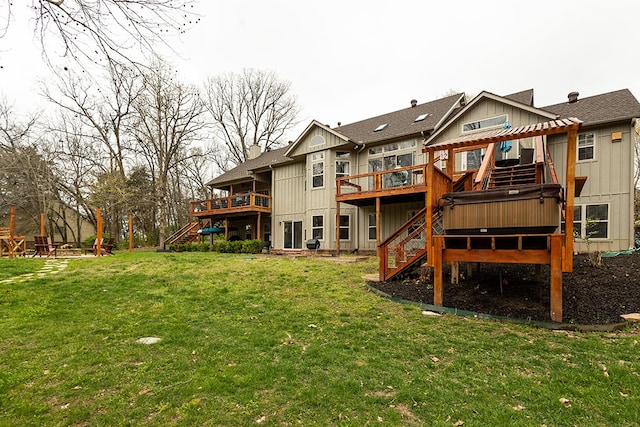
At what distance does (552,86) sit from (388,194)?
82.3 ft

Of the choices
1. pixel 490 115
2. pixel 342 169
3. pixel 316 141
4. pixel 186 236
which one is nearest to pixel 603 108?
pixel 490 115

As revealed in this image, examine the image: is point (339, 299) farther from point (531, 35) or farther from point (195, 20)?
point (531, 35)

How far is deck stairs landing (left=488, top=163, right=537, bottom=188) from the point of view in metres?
7.52

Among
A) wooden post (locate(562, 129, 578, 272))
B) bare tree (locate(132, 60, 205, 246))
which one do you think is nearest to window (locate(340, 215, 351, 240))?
wooden post (locate(562, 129, 578, 272))

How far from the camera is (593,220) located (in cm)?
1066

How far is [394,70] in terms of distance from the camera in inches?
918

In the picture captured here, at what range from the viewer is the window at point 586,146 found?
A: 1109 centimetres

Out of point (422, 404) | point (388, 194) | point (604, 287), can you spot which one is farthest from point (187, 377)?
point (388, 194)

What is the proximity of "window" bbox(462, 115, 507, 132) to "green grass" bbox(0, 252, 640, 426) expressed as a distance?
963 centimetres

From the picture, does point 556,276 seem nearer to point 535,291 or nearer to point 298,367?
point 535,291

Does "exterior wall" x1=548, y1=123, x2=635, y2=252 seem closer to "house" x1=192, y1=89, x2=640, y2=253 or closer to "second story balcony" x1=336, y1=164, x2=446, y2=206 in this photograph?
"house" x1=192, y1=89, x2=640, y2=253

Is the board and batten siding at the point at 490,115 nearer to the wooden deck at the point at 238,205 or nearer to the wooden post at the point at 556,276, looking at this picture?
the wooden post at the point at 556,276

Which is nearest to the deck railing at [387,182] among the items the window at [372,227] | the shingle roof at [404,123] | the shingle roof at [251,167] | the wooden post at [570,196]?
the window at [372,227]

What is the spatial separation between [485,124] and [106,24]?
12395 millimetres
